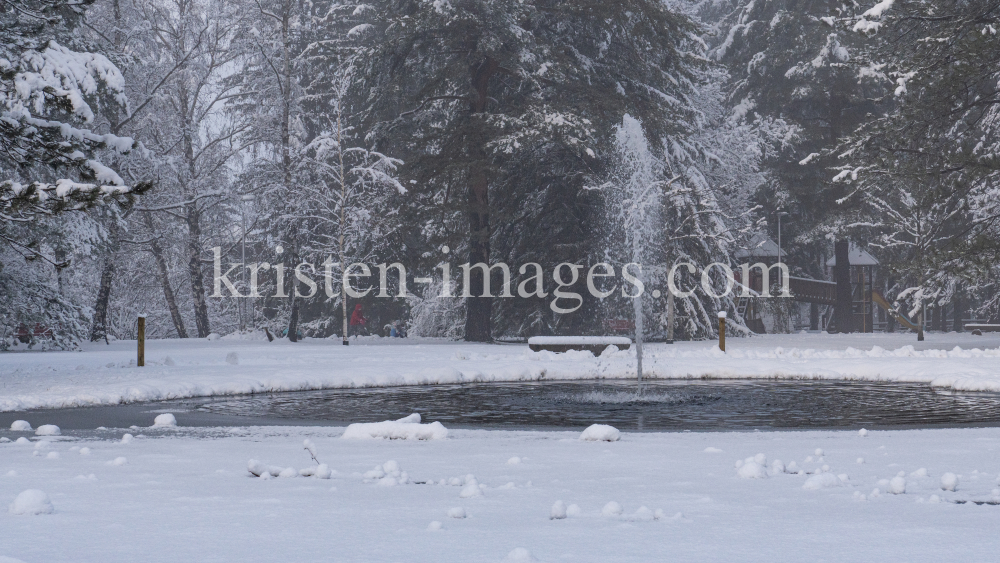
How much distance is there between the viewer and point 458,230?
1310 inches

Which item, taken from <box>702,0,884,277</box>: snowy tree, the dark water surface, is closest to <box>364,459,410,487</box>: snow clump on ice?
the dark water surface

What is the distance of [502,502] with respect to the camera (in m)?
5.93

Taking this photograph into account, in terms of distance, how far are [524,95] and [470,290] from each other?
639 centimetres

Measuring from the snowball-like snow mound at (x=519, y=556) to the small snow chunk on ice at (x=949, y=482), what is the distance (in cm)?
326

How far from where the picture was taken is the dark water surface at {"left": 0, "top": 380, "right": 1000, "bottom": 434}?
11852mm

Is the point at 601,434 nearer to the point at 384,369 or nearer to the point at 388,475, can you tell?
the point at 388,475

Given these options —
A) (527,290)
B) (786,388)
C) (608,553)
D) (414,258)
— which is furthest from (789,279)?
(608,553)

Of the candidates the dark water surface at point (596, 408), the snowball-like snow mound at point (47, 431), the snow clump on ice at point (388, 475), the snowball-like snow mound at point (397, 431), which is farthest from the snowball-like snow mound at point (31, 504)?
the dark water surface at point (596, 408)

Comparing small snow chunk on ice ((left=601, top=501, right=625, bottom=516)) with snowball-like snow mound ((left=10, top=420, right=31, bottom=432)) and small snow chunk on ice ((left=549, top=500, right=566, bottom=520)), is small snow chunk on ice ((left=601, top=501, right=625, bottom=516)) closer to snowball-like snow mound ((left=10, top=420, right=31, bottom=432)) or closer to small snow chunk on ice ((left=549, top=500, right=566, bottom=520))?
small snow chunk on ice ((left=549, top=500, right=566, bottom=520))

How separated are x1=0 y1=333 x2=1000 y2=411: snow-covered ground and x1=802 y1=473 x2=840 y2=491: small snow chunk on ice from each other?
440 inches

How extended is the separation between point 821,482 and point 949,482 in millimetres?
767

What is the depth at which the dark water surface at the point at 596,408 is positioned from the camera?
11.9 metres

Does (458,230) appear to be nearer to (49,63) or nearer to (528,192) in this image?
(528,192)

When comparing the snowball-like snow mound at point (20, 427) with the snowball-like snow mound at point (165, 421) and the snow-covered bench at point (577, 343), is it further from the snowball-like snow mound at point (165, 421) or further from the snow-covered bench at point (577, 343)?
the snow-covered bench at point (577, 343)
